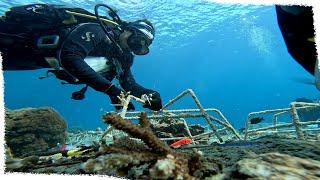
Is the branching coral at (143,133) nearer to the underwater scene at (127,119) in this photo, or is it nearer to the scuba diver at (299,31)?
the underwater scene at (127,119)

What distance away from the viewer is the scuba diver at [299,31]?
2.76 m

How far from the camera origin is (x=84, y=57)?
4848 millimetres

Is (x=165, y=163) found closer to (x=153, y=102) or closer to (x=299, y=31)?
(x=299, y=31)

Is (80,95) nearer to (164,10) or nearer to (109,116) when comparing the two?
(109,116)

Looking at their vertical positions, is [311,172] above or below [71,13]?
below

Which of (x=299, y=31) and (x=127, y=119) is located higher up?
(x=299, y=31)

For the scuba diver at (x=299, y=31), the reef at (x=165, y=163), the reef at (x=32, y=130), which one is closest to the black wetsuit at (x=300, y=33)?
the scuba diver at (x=299, y=31)

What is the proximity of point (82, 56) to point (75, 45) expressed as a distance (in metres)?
0.21

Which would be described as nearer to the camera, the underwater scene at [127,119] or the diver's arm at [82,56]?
the underwater scene at [127,119]

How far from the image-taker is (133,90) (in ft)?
19.0

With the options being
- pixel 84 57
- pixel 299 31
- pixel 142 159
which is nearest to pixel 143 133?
pixel 142 159

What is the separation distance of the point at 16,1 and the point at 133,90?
16479mm

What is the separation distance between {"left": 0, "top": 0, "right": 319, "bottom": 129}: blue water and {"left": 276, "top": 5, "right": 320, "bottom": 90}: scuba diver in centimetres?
27

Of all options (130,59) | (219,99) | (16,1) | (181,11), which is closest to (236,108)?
(219,99)
